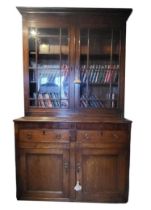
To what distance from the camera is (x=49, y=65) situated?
2.18 metres

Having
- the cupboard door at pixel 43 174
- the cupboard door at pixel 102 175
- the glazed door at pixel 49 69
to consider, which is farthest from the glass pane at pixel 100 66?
the cupboard door at pixel 43 174

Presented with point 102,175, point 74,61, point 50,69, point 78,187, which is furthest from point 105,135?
point 50,69

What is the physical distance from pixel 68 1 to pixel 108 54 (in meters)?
0.90

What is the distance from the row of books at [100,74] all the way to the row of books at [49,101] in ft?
1.32

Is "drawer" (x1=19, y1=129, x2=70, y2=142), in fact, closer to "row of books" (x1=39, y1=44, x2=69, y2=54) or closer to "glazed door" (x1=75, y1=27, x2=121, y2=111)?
"glazed door" (x1=75, y1=27, x2=121, y2=111)

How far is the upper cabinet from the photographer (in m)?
2.03

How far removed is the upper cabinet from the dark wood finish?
1 centimetres

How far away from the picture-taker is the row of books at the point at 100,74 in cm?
212

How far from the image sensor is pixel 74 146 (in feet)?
6.42

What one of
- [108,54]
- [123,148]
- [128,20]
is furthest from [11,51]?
[123,148]

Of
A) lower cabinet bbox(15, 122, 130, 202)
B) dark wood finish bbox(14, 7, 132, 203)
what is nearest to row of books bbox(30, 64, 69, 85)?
dark wood finish bbox(14, 7, 132, 203)

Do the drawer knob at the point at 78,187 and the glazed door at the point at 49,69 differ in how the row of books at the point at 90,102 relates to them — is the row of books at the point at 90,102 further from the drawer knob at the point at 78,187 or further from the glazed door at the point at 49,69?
the drawer knob at the point at 78,187

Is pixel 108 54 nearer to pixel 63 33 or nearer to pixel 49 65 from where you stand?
pixel 63 33

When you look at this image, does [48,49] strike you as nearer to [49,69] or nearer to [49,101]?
[49,69]
